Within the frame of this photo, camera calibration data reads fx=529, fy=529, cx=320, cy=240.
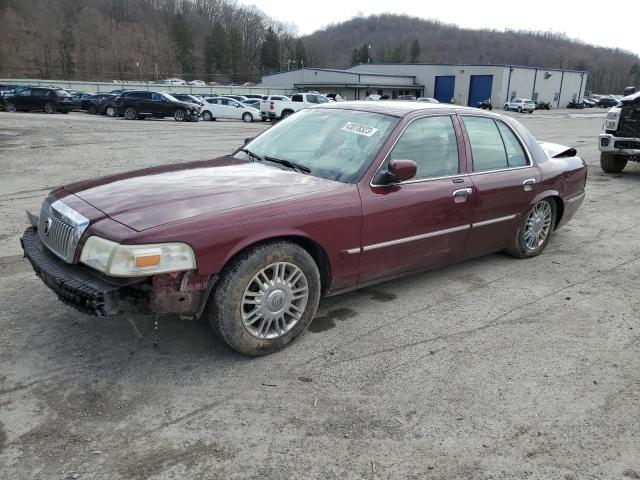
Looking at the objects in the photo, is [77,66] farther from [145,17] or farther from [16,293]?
[16,293]

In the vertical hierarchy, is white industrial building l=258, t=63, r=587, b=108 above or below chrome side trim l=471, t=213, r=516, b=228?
above

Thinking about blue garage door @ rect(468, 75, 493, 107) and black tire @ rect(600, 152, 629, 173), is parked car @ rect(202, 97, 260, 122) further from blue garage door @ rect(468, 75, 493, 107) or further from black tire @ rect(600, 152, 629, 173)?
blue garage door @ rect(468, 75, 493, 107)

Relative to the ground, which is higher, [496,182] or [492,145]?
[492,145]

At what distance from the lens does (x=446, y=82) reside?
77062mm

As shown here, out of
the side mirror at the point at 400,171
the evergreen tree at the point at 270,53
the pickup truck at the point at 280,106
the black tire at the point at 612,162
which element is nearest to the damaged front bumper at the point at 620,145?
the black tire at the point at 612,162

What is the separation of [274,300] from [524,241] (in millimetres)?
3184

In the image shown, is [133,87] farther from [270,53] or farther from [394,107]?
[270,53]

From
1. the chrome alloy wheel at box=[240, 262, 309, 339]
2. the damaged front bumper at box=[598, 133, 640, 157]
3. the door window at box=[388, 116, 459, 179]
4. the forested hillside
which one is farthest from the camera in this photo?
the forested hillside

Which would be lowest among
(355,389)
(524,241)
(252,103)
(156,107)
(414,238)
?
(355,389)

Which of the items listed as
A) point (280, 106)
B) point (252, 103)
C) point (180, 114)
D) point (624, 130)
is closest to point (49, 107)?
point (180, 114)

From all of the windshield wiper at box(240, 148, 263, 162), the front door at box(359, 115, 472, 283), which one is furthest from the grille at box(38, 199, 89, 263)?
the front door at box(359, 115, 472, 283)

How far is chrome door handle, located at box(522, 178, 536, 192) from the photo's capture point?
16.9ft

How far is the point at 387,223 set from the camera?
157 inches

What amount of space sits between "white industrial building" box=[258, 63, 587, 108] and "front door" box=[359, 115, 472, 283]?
6790 centimetres
